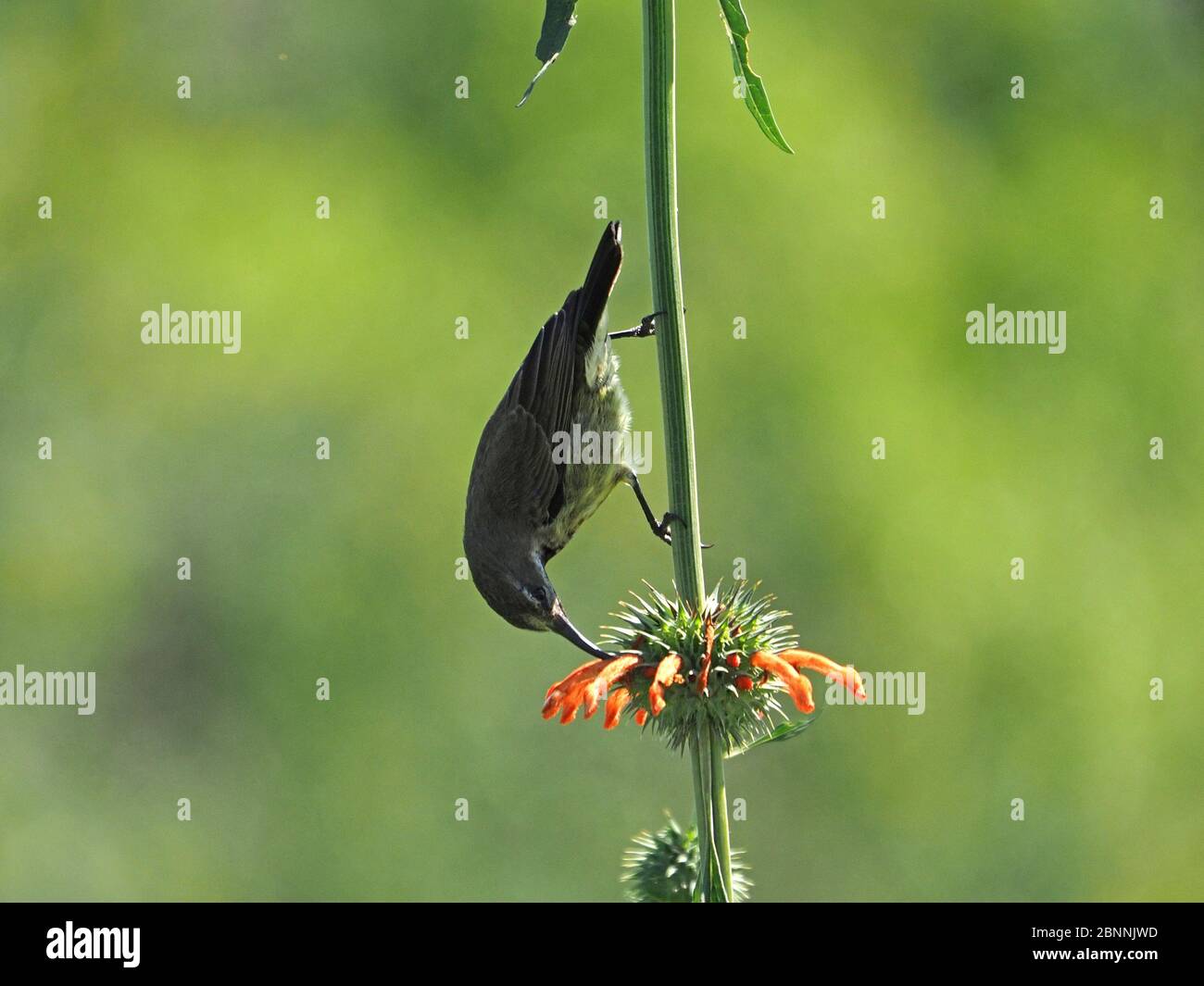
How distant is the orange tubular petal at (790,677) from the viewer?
2.78m

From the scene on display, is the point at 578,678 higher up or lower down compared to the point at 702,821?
higher up

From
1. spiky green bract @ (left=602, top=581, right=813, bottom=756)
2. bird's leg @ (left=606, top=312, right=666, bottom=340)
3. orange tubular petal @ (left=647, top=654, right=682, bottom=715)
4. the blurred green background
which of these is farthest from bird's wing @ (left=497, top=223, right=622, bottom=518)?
the blurred green background

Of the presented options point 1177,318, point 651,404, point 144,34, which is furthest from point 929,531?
point 144,34

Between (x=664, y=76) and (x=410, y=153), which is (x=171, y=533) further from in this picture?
(x=664, y=76)

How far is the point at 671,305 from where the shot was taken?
250 centimetres

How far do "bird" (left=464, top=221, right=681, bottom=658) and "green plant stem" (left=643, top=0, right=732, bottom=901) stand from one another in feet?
8.83

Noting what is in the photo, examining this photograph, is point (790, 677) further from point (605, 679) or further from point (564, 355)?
point (564, 355)

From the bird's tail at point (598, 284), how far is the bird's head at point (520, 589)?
0.95m

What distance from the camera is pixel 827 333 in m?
14.7

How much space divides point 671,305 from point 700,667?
0.81 meters

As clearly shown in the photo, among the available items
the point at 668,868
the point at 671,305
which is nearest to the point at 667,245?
the point at 671,305

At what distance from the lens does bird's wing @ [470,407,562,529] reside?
5727 mm

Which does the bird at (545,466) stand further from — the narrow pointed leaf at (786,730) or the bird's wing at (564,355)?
Answer: the narrow pointed leaf at (786,730)

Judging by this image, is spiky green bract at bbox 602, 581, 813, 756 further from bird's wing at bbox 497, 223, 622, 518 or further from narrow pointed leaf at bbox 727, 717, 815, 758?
bird's wing at bbox 497, 223, 622, 518
